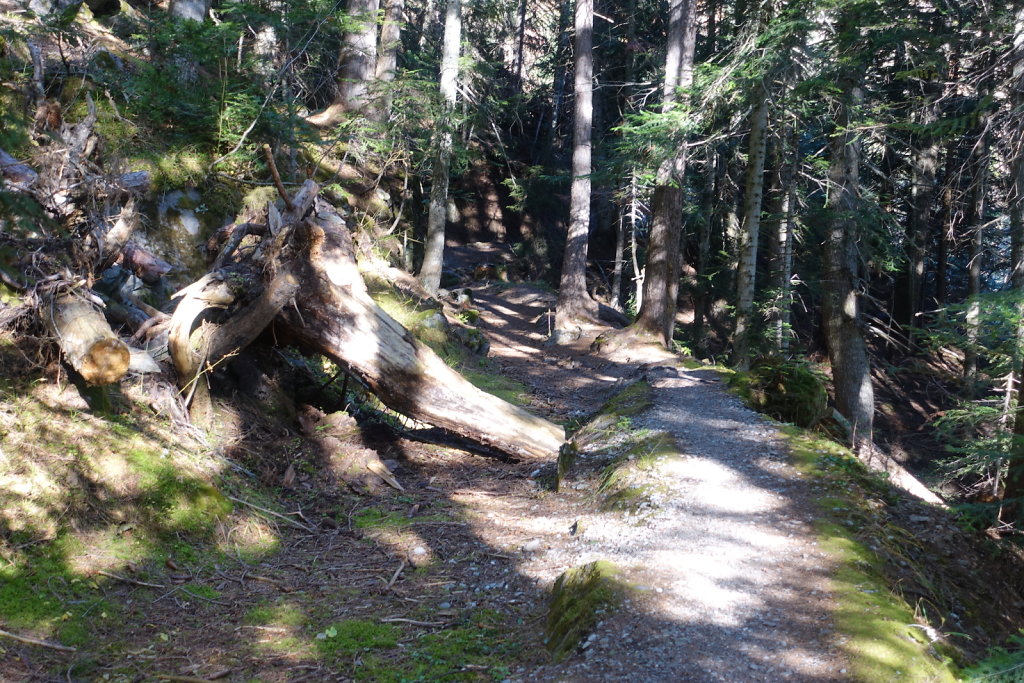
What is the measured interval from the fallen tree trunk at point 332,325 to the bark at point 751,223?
924cm

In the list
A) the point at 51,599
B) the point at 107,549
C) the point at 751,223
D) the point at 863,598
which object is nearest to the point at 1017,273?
the point at 751,223

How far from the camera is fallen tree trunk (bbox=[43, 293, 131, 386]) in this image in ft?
16.9

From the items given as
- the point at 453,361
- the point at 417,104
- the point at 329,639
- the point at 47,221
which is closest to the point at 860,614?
the point at 329,639

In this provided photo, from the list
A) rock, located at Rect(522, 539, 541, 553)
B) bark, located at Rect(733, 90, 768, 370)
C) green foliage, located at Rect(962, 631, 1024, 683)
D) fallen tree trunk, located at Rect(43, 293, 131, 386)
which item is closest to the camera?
green foliage, located at Rect(962, 631, 1024, 683)

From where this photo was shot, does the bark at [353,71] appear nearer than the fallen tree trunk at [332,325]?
No

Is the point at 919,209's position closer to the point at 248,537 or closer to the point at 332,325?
the point at 332,325

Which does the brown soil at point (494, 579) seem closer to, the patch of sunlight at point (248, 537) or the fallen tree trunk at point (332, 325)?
the patch of sunlight at point (248, 537)

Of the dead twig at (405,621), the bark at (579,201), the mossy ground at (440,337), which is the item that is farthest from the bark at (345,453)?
the bark at (579,201)

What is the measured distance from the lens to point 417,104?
14969 millimetres

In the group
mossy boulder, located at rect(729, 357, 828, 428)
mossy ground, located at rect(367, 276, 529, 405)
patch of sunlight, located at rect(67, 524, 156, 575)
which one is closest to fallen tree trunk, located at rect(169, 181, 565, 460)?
patch of sunlight, located at rect(67, 524, 156, 575)

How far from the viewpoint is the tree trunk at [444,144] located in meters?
15.2

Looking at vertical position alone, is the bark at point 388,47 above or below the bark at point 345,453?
above

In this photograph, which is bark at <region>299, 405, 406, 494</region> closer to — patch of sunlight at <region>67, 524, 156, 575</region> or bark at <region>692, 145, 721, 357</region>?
patch of sunlight at <region>67, 524, 156, 575</region>

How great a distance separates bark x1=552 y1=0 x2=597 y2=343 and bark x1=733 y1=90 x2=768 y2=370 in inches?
157
